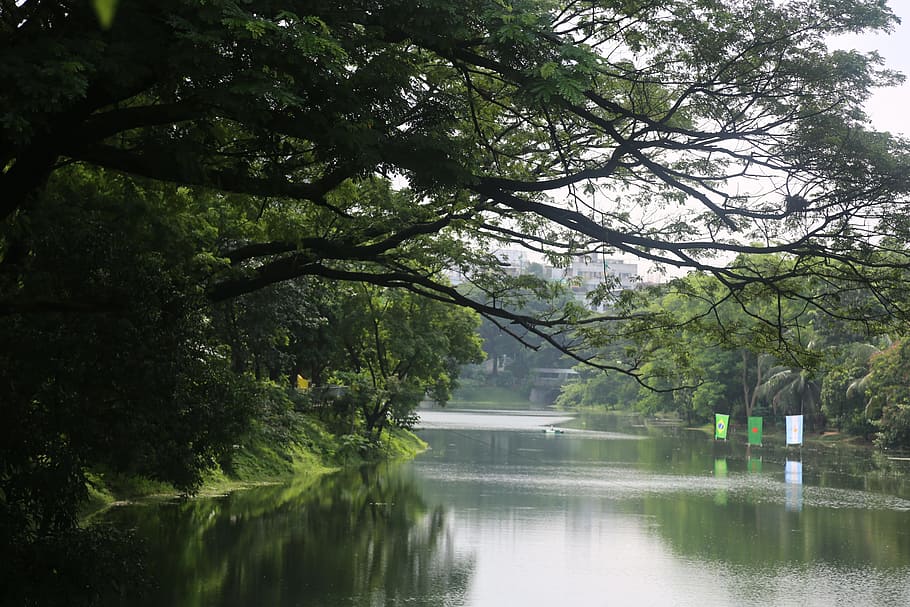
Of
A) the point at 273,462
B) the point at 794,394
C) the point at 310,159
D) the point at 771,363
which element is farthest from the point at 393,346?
the point at 771,363

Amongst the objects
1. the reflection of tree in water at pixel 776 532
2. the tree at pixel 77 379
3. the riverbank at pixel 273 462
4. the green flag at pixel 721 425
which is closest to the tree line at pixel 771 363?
the reflection of tree in water at pixel 776 532

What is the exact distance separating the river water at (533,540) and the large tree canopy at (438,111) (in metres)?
3.08

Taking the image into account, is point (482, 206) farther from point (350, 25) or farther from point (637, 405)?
point (637, 405)

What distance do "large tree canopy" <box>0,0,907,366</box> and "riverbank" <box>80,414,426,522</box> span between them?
3294 mm

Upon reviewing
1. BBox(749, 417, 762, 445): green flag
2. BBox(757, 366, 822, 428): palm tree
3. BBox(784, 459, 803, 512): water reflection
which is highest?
BBox(757, 366, 822, 428): palm tree

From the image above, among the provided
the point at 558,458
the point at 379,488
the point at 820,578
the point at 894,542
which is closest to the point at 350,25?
the point at 820,578

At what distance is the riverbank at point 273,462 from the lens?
15.8m

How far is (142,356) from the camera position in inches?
304

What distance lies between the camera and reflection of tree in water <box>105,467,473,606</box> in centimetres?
1022

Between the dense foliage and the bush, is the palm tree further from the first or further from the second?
the dense foliage

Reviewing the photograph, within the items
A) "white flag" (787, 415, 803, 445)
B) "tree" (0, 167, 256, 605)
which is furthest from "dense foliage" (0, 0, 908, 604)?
"white flag" (787, 415, 803, 445)

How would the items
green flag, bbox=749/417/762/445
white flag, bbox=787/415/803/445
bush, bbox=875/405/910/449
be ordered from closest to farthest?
bush, bbox=875/405/910/449 < white flag, bbox=787/415/803/445 < green flag, bbox=749/417/762/445

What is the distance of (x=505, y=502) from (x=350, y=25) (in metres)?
13.0

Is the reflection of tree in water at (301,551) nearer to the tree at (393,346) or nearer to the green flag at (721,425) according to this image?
the tree at (393,346)
